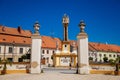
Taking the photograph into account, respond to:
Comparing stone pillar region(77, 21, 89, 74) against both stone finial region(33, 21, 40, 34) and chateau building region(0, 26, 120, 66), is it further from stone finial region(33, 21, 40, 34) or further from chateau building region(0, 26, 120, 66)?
chateau building region(0, 26, 120, 66)

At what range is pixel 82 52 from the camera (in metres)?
17.6

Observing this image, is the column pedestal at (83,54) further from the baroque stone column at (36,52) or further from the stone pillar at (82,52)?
the baroque stone column at (36,52)

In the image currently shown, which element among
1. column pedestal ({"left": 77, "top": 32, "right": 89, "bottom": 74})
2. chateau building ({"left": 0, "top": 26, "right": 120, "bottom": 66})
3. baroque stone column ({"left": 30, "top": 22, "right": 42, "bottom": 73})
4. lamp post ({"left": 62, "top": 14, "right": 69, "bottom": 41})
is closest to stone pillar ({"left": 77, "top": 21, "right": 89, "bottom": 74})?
column pedestal ({"left": 77, "top": 32, "right": 89, "bottom": 74})

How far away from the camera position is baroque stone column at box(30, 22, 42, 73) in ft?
56.9

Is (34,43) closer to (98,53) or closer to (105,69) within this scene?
(105,69)

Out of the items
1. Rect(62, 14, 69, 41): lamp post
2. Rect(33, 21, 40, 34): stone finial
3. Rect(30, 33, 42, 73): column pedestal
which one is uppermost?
Rect(62, 14, 69, 41): lamp post

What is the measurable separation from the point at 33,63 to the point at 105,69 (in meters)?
7.38

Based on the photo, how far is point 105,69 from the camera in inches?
704

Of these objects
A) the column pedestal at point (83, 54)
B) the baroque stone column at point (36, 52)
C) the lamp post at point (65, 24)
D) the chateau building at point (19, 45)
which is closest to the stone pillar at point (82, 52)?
the column pedestal at point (83, 54)

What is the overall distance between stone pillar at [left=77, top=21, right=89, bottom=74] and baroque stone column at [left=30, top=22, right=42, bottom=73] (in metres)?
4.10

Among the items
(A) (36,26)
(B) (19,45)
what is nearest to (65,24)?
(B) (19,45)

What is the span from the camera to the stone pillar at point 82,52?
56.5ft

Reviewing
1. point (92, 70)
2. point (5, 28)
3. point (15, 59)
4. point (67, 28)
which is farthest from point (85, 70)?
point (5, 28)

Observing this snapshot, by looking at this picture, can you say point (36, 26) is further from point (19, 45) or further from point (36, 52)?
point (19, 45)
